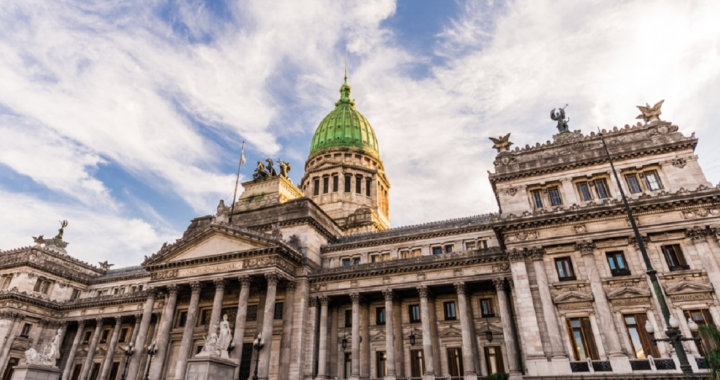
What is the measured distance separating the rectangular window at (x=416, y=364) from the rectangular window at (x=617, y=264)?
1667cm

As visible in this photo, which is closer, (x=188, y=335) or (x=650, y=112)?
(x=650, y=112)


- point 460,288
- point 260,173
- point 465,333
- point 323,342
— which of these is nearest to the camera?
point 465,333

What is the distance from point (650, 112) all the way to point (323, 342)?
32674 millimetres

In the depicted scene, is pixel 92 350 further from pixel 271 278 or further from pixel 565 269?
Result: pixel 565 269

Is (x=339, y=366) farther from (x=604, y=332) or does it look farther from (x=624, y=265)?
(x=624, y=265)

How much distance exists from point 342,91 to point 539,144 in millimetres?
56148

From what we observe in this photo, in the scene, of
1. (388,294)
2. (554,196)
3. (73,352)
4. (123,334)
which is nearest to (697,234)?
(554,196)

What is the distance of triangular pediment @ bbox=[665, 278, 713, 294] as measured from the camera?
26.4 metres

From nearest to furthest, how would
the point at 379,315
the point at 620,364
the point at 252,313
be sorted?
1. the point at 620,364
2. the point at 379,315
3. the point at 252,313

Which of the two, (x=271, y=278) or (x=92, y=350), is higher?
(x=271, y=278)

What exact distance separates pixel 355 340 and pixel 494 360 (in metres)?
11.4

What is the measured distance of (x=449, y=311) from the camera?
1510 inches

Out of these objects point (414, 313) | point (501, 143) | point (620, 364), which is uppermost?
point (501, 143)

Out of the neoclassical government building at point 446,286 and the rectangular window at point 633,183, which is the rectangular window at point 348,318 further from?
the rectangular window at point 633,183
